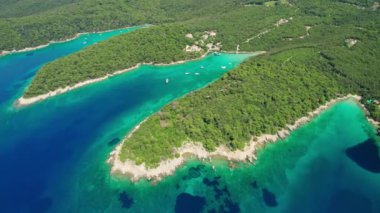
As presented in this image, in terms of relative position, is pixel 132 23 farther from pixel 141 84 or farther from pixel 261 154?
pixel 261 154

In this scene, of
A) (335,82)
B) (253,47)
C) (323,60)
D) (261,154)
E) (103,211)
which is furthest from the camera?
(253,47)

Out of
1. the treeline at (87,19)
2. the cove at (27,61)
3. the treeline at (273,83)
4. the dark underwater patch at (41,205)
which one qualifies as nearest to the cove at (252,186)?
the dark underwater patch at (41,205)

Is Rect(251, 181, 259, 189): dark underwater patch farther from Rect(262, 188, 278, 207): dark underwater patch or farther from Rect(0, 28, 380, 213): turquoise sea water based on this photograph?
Rect(262, 188, 278, 207): dark underwater patch

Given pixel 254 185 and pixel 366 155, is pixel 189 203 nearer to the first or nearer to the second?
pixel 254 185

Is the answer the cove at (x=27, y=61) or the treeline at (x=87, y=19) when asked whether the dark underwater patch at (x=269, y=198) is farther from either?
the treeline at (x=87, y=19)

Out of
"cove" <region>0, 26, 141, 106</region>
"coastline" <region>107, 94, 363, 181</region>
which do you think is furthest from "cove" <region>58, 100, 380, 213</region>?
"cove" <region>0, 26, 141, 106</region>

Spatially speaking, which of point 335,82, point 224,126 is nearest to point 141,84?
point 224,126

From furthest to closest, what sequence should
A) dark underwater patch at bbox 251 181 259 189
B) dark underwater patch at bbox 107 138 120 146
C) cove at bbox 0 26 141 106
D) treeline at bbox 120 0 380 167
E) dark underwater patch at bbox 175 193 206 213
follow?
cove at bbox 0 26 141 106 < dark underwater patch at bbox 107 138 120 146 < treeline at bbox 120 0 380 167 < dark underwater patch at bbox 251 181 259 189 < dark underwater patch at bbox 175 193 206 213
